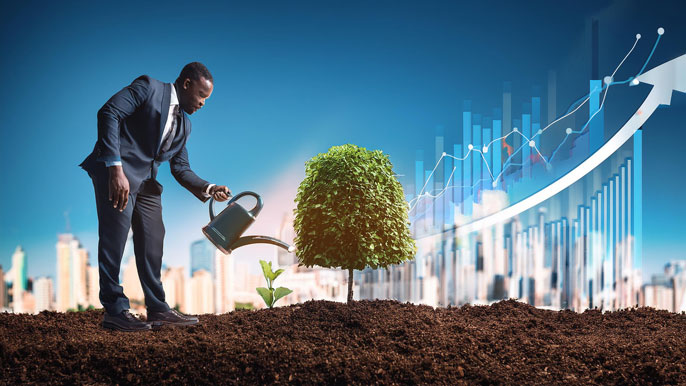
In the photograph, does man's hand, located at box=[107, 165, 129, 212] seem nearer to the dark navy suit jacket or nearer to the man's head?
the dark navy suit jacket

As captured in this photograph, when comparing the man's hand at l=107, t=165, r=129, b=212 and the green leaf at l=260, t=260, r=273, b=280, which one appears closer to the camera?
the man's hand at l=107, t=165, r=129, b=212

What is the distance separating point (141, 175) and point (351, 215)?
2235 millimetres

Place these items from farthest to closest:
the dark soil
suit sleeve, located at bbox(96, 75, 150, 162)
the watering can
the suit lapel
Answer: the watering can, the suit lapel, suit sleeve, located at bbox(96, 75, 150, 162), the dark soil

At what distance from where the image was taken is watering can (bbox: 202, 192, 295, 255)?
4949mm

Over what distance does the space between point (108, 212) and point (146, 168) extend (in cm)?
51

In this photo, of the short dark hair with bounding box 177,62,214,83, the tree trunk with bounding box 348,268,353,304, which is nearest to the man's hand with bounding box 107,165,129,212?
the short dark hair with bounding box 177,62,214,83

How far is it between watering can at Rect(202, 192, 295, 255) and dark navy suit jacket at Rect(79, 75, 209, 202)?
0.62 m

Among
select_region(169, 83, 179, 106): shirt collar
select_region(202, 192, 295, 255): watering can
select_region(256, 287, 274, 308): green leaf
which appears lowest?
select_region(256, 287, 274, 308): green leaf

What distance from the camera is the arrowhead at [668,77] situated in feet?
20.8

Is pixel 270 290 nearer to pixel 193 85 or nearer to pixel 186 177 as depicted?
pixel 186 177

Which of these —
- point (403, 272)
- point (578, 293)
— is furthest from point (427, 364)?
point (578, 293)

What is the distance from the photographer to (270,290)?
6.26m

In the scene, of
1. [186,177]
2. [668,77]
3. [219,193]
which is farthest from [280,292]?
[668,77]

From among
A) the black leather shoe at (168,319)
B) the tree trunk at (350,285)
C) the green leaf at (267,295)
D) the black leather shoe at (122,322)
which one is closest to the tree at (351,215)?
the tree trunk at (350,285)
